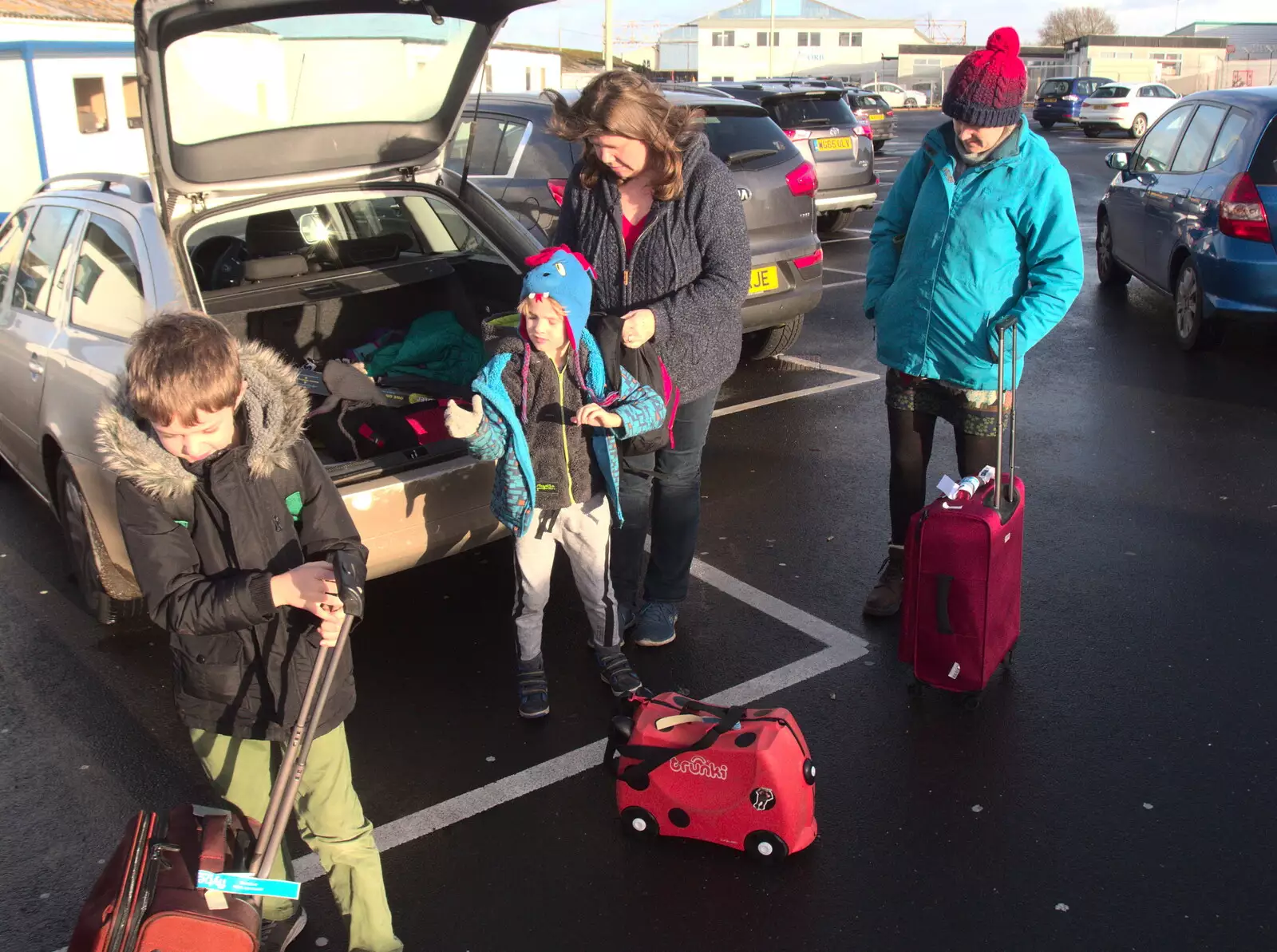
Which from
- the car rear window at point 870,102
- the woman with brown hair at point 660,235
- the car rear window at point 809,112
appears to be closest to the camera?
the woman with brown hair at point 660,235

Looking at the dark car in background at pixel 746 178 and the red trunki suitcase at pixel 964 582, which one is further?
the dark car in background at pixel 746 178

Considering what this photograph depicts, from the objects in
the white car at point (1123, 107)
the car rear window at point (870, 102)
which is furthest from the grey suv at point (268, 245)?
the white car at point (1123, 107)

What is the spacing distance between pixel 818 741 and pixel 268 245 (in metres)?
3.22

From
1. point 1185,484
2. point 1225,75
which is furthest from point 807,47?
point 1185,484

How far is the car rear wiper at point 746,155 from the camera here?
724cm

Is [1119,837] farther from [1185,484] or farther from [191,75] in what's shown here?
[191,75]

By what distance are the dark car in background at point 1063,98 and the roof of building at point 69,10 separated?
88.0 feet

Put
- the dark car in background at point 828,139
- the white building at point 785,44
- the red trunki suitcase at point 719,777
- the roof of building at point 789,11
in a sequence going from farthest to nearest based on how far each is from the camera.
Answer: the roof of building at point 789,11 < the white building at point 785,44 < the dark car in background at point 828,139 < the red trunki suitcase at point 719,777

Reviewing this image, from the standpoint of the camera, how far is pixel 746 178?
7.08 metres

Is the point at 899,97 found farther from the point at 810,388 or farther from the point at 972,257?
the point at 972,257

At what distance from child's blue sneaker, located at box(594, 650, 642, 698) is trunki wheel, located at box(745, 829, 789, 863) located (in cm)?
83

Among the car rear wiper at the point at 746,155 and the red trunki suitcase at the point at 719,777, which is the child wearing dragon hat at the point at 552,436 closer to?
the red trunki suitcase at the point at 719,777

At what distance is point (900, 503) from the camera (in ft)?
13.7

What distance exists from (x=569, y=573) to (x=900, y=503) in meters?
1.41
